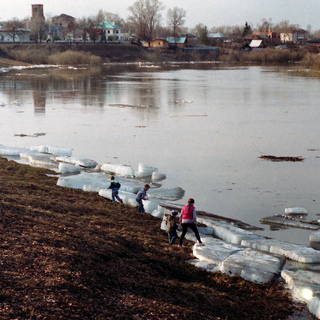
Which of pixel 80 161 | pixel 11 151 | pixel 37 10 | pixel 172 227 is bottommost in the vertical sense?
pixel 172 227

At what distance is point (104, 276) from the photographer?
8031 millimetres

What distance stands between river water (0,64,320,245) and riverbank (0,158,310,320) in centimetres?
321

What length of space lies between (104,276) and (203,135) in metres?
16.1

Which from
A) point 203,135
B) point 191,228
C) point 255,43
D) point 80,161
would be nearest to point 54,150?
point 80,161

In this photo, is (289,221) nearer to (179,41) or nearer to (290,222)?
(290,222)

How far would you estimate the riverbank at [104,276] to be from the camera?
6742 millimetres

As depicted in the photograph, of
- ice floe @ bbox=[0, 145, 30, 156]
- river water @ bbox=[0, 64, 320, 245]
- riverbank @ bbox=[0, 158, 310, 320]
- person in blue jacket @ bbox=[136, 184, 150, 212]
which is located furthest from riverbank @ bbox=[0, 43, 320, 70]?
riverbank @ bbox=[0, 158, 310, 320]

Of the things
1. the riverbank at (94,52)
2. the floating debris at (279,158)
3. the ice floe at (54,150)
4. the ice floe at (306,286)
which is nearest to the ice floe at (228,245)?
the ice floe at (306,286)

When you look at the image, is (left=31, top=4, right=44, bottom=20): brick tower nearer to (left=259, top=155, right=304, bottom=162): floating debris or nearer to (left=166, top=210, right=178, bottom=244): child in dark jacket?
(left=259, top=155, right=304, bottom=162): floating debris

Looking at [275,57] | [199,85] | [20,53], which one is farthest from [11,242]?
[275,57]

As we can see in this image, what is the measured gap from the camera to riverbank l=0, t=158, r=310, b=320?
22.1ft

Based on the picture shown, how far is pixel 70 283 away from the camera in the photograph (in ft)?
23.8

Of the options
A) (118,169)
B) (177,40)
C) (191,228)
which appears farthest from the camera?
(177,40)

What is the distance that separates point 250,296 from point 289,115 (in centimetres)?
2238
